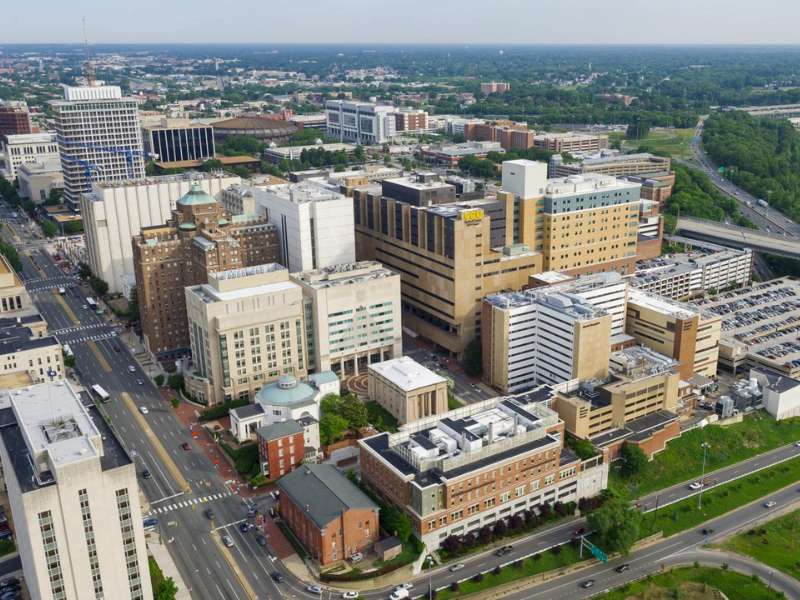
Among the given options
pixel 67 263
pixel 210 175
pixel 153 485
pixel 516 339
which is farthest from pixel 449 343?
pixel 67 263

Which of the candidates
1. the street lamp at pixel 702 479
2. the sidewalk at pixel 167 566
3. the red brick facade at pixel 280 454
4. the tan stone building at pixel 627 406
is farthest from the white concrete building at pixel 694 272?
the sidewalk at pixel 167 566

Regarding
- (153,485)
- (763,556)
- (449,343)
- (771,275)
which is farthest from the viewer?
(771,275)

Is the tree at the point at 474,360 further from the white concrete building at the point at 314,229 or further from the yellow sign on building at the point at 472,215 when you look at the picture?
the white concrete building at the point at 314,229

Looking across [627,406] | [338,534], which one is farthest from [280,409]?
[627,406]

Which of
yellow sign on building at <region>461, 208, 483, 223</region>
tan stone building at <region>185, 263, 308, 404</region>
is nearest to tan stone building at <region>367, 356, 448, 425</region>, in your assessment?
tan stone building at <region>185, 263, 308, 404</region>

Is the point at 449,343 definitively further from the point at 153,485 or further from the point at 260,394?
the point at 153,485
